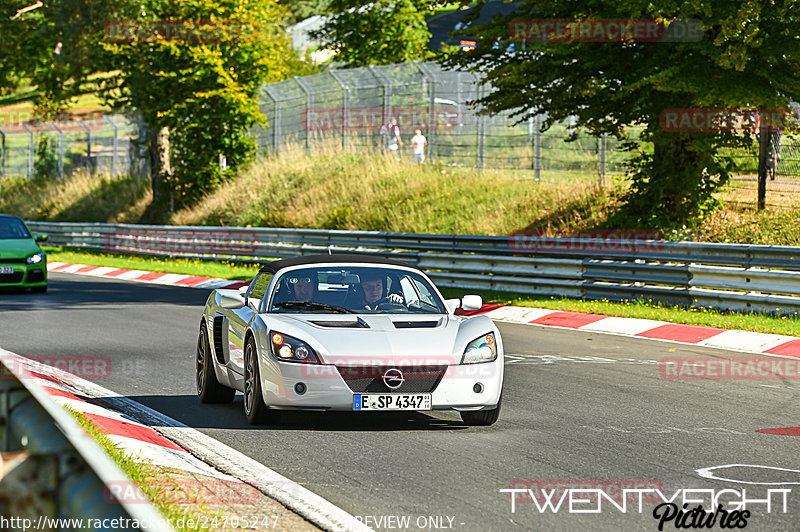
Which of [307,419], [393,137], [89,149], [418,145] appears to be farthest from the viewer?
[89,149]

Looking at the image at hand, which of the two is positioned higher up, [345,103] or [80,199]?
[345,103]

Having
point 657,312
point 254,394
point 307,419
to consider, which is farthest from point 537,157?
point 254,394

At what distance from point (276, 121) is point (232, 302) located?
29807 mm

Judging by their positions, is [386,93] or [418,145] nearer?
[418,145]

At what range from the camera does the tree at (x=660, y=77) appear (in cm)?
1662

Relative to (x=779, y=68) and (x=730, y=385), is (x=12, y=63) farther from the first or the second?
(x=730, y=385)

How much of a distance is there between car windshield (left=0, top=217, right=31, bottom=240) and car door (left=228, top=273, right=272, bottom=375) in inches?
565

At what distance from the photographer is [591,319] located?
1683 centimetres

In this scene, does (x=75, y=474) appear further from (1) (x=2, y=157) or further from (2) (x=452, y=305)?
(1) (x=2, y=157)

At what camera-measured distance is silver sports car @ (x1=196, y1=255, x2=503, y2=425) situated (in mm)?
8031

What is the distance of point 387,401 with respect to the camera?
805cm

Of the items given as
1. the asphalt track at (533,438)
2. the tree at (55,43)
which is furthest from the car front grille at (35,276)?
the tree at (55,43)

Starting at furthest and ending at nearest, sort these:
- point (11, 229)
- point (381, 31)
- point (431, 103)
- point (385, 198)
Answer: point (381, 31)
point (385, 198)
point (431, 103)
point (11, 229)

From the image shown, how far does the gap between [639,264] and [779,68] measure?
3.64m
